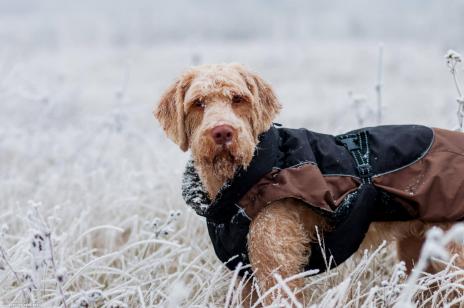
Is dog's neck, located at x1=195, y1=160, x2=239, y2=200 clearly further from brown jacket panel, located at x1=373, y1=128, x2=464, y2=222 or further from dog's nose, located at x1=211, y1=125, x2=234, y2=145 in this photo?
brown jacket panel, located at x1=373, y1=128, x2=464, y2=222

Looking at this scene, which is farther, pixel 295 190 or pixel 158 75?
pixel 158 75

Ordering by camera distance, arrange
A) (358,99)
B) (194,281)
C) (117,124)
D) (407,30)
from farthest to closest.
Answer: (407,30) → (117,124) → (358,99) → (194,281)

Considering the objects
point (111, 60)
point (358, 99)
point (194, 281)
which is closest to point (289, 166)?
point (194, 281)

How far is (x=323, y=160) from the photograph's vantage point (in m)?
2.84

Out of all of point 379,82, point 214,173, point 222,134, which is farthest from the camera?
point 379,82

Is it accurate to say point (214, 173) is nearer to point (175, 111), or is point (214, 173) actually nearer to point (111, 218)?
point (175, 111)

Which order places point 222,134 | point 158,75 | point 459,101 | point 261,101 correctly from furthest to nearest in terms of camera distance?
point 158,75, point 459,101, point 261,101, point 222,134

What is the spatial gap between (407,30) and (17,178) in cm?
2849


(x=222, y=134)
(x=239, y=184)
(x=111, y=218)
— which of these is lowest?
(x=111, y=218)

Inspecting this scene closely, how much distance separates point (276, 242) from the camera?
272 centimetres

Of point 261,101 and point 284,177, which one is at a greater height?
point 261,101

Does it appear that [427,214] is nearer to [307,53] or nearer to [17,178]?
[17,178]

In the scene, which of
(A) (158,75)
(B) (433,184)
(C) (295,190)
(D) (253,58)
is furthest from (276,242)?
(D) (253,58)

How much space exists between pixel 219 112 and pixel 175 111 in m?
0.34
